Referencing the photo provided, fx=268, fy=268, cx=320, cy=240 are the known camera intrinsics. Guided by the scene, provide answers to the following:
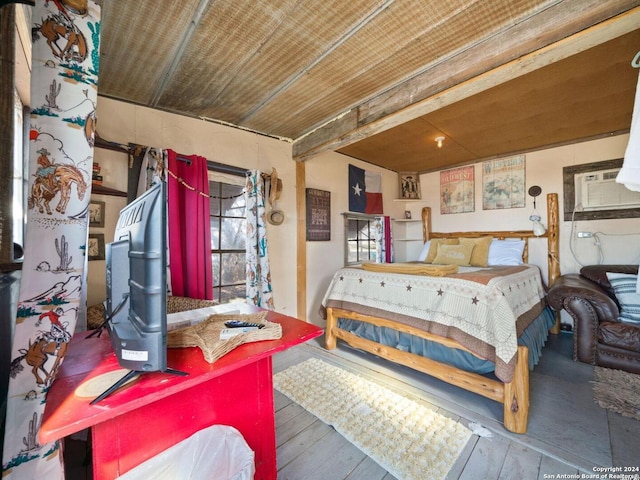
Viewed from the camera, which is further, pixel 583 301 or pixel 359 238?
pixel 359 238

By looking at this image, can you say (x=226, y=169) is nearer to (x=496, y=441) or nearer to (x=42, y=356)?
(x=42, y=356)

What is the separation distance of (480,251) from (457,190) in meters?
1.15

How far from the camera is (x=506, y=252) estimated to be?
3322mm

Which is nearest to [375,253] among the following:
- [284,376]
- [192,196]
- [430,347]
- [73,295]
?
[430,347]

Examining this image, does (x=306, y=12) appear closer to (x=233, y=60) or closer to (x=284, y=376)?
(x=233, y=60)

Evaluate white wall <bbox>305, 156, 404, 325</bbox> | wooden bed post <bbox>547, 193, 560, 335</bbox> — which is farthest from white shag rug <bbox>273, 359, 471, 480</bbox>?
wooden bed post <bbox>547, 193, 560, 335</bbox>

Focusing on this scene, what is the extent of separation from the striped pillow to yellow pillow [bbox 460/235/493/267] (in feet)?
3.54

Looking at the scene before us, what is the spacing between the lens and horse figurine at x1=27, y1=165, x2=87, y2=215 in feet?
2.10

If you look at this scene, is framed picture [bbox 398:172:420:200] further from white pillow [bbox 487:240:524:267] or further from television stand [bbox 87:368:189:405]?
television stand [bbox 87:368:189:405]

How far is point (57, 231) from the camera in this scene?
2.16 ft

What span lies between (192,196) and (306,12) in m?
1.51

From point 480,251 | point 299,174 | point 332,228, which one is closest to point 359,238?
point 332,228

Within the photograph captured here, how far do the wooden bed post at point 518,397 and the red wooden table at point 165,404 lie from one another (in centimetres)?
132

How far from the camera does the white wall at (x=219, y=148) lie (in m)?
2.00
